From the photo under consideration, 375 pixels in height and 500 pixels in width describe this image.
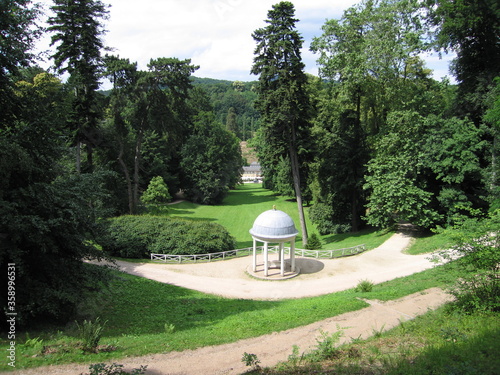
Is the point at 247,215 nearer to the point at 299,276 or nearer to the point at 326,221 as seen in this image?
the point at 326,221

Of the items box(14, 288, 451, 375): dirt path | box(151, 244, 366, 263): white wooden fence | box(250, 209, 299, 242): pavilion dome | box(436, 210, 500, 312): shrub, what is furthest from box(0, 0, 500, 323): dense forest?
box(436, 210, 500, 312): shrub

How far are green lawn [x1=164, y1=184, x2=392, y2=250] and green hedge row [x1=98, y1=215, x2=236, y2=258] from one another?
24.9 ft

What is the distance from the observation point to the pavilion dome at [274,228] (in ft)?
66.7

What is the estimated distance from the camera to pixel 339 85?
31.8 metres

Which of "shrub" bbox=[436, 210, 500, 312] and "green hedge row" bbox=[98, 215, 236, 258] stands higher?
"shrub" bbox=[436, 210, 500, 312]

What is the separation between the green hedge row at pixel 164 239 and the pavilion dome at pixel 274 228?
19.0 ft

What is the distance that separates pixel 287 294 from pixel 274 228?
159 inches

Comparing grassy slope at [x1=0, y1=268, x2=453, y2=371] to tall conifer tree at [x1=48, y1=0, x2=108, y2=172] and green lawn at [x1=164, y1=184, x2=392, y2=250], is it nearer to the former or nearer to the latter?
green lawn at [x1=164, y1=184, x2=392, y2=250]

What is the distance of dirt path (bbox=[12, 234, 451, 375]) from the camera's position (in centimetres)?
893

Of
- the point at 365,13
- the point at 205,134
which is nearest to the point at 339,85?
the point at 365,13

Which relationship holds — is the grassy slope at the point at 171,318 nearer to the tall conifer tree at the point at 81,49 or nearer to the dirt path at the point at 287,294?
the dirt path at the point at 287,294

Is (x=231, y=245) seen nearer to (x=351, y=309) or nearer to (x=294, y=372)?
(x=351, y=309)

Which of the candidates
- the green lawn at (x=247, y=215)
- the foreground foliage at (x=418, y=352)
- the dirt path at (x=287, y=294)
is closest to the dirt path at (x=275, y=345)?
the dirt path at (x=287, y=294)

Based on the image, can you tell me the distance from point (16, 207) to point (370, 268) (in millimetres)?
19065
